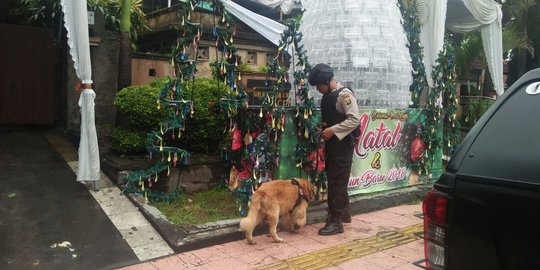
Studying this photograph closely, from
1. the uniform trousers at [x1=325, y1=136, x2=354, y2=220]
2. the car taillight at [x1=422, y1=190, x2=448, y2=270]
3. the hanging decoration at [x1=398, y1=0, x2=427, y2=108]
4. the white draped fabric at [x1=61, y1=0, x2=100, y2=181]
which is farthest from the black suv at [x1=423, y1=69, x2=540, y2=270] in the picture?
the hanging decoration at [x1=398, y1=0, x2=427, y2=108]

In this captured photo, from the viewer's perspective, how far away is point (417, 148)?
6922mm

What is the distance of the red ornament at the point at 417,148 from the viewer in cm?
690

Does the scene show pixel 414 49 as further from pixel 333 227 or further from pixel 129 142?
pixel 129 142

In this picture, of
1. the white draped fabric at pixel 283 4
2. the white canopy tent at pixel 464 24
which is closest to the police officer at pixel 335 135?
the white canopy tent at pixel 464 24

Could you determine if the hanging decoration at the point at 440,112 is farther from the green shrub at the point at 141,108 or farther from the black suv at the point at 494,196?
the black suv at the point at 494,196

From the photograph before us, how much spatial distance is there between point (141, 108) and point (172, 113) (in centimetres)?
75

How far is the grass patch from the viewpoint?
5.05 meters

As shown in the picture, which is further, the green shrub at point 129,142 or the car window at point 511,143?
the green shrub at point 129,142

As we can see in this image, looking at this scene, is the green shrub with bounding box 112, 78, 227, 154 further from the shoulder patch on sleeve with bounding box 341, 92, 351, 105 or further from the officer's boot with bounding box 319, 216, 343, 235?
the officer's boot with bounding box 319, 216, 343, 235

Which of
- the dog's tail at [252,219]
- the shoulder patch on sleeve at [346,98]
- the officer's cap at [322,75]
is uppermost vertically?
the officer's cap at [322,75]

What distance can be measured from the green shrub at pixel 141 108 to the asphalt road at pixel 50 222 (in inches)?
45.4

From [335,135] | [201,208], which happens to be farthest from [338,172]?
[201,208]

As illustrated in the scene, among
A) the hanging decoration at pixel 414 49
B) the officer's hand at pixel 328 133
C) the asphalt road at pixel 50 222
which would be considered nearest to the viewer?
the asphalt road at pixel 50 222

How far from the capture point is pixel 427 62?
299 inches
